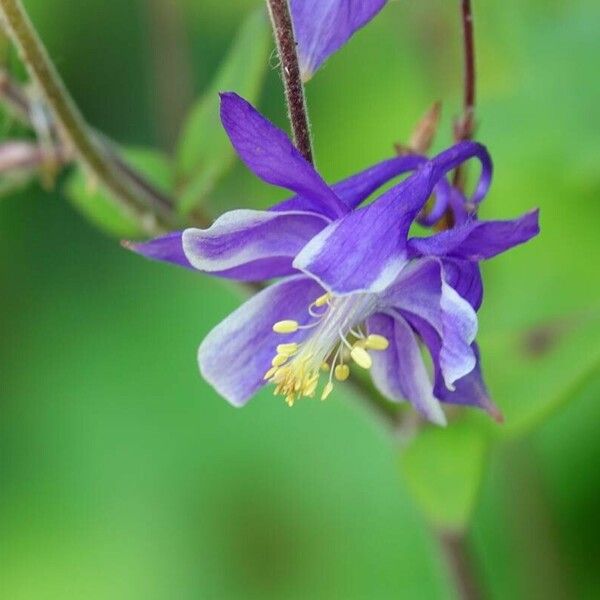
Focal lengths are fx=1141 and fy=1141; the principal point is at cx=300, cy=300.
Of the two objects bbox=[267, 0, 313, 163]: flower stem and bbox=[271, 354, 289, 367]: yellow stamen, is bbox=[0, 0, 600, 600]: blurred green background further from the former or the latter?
bbox=[267, 0, 313, 163]: flower stem

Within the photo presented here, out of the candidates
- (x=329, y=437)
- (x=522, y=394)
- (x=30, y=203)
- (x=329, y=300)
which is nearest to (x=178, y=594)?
(x=329, y=437)

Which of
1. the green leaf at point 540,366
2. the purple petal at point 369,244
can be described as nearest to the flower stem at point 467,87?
the purple petal at point 369,244

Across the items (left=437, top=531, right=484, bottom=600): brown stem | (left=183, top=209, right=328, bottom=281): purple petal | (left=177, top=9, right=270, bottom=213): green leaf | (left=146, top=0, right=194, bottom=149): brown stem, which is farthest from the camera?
(left=146, top=0, right=194, bottom=149): brown stem

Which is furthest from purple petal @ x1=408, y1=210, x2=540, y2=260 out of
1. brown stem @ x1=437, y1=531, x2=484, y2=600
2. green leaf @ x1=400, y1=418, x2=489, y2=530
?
brown stem @ x1=437, y1=531, x2=484, y2=600

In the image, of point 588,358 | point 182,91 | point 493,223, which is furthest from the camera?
point 182,91

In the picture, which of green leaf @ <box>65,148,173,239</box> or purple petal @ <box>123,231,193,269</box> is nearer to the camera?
purple petal @ <box>123,231,193,269</box>

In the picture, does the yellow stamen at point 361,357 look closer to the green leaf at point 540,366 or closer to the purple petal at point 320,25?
the purple petal at point 320,25

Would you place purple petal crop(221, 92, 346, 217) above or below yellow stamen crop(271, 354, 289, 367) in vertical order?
above

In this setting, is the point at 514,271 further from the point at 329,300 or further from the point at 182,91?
the point at 329,300
